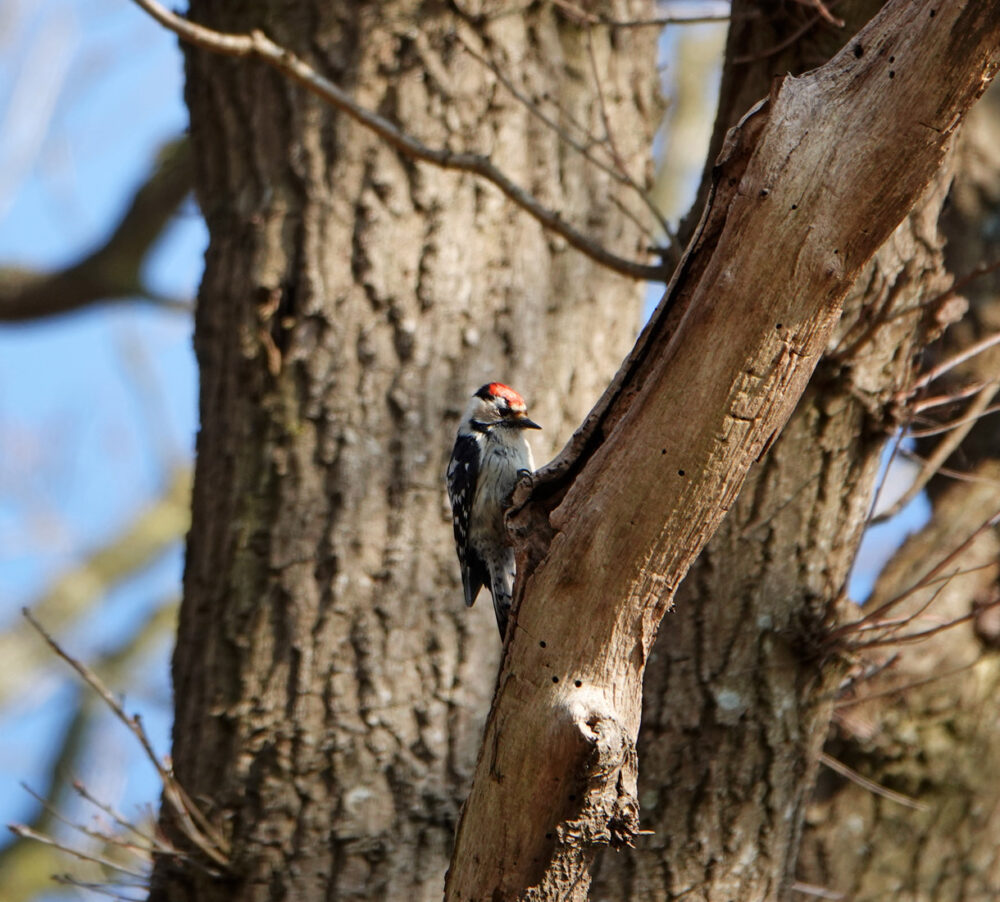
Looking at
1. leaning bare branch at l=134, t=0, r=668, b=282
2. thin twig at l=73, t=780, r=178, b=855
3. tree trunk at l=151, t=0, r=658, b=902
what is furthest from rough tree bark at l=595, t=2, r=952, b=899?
thin twig at l=73, t=780, r=178, b=855

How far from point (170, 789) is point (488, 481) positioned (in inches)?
67.2

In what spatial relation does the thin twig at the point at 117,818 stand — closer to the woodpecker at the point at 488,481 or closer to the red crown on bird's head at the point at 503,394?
the woodpecker at the point at 488,481

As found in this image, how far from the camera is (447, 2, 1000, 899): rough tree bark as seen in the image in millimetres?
1890

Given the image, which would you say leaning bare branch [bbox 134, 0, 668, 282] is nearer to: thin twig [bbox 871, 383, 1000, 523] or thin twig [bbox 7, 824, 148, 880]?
thin twig [bbox 871, 383, 1000, 523]

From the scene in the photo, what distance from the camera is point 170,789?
2928 millimetres

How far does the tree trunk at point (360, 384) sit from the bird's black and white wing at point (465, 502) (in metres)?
0.09

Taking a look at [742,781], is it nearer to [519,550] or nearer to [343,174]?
[519,550]

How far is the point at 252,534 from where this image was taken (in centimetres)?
355

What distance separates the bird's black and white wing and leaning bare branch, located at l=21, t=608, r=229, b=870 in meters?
1.04

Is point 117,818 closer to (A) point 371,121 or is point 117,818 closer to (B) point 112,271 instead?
(A) point 371,121

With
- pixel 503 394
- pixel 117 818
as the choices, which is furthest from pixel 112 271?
pixel 117 818

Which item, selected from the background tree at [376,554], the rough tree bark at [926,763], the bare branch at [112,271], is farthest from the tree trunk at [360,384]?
the bare branch at [112,271]

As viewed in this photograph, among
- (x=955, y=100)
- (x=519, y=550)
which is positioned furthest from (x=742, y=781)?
(x=955, y=100)

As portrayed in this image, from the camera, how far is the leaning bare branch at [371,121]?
2.84 m
